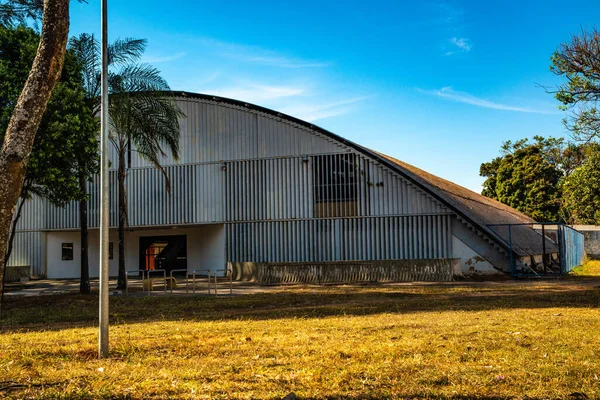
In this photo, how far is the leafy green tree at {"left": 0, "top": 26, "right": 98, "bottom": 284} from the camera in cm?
1647

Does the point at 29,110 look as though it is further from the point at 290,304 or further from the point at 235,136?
the point at 235,136

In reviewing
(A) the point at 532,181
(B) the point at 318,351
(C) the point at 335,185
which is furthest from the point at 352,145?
(A) the point at 532,181

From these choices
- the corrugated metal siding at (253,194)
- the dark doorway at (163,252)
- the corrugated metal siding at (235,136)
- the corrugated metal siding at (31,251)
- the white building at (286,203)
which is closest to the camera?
the white building at (286,203)

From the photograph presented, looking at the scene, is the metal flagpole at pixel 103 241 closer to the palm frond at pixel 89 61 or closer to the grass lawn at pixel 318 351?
the grass lawn at pixel 318 351

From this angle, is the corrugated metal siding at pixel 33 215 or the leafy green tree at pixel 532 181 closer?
the corrugated metal siding at pixel 33 215

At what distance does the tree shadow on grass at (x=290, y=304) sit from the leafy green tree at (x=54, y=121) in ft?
9.29

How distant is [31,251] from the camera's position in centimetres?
3244

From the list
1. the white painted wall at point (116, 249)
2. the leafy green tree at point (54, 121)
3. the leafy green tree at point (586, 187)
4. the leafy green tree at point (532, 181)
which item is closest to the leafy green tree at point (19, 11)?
the leafy green tree at point (54, 121)

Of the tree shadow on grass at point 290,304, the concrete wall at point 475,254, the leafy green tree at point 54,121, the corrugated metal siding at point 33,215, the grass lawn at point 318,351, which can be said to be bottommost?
the tree shadow on grass at point 290,304

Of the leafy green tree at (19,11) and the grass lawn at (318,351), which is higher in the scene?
the leafy green tree at (19,11)

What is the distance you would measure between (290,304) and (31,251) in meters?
22.9

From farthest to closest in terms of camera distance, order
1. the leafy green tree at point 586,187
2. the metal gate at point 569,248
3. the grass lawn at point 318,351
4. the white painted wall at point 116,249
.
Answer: the leafy green tree at point 586,187 < the white painted wall at point 116,249 < the metal gate at point 569,248 < the grass lawn at point 318,351

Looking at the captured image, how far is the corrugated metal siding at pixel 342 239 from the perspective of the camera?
25.6 metres

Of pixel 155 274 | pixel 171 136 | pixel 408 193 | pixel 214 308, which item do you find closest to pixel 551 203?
pixel 408 193
